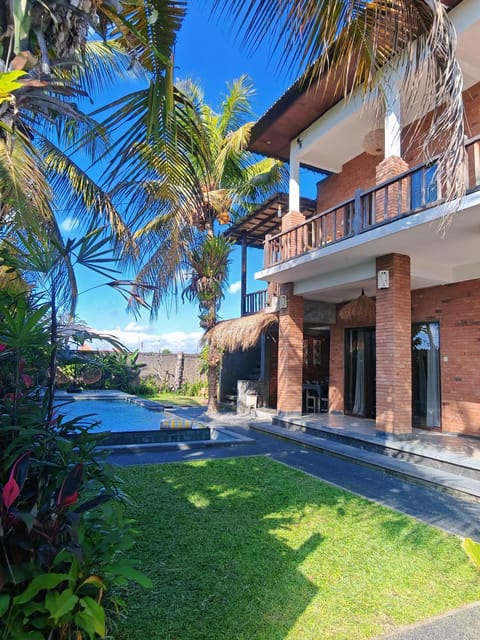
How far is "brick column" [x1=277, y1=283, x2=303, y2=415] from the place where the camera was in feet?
42.2

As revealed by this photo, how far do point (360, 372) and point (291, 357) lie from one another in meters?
2.53

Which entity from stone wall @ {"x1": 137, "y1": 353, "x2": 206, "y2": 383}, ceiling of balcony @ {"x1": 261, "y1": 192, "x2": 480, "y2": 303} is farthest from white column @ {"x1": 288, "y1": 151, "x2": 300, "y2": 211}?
stone wall @ {"x1": 137, "y1": 353, "x2": 206, "y2": 383}

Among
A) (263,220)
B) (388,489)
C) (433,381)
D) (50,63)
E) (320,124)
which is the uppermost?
(320,124)

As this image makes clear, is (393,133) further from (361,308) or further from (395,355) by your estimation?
(395,355)

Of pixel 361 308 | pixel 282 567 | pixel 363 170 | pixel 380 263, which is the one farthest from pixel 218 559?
pixel 363 170

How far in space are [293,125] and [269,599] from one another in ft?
40.6

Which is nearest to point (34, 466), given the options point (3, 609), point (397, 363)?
point (3, 609)

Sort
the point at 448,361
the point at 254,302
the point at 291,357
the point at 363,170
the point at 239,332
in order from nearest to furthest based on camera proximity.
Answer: the point at 448,361, the point at 291,357, the point at 363,170, the point at 239,332, the point at 254,302

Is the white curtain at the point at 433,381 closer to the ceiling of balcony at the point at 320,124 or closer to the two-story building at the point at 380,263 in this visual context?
the two-story building at the point at 380,263

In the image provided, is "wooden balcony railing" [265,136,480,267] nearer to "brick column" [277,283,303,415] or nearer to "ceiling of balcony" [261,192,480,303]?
"ceiling of balcony" [261,192,480,303]

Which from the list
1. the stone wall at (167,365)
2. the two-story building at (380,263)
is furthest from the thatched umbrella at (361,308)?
the stone wall at (167,365)

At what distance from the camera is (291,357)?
1291 cm

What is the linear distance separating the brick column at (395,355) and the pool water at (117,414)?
567 centimetres

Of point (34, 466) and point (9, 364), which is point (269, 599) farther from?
point (9, 364)
